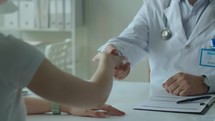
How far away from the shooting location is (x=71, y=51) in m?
3.79

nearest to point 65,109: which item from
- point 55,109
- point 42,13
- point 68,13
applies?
point 55,109

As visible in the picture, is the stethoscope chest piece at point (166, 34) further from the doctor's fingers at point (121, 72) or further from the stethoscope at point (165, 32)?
the doctor's fingers at point (121, 72)

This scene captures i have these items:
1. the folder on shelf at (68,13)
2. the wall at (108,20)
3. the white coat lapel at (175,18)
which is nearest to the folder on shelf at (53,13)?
the folder on shelf at (68,13)

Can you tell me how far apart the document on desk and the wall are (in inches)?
88.6

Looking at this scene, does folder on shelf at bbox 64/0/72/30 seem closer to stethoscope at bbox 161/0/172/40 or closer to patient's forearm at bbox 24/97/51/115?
stethoscope at bbox 161/0/172/40

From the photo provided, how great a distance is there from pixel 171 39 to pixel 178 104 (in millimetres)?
579

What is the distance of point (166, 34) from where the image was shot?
1.98 metres

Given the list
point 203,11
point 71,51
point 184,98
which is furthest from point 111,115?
point 71,51

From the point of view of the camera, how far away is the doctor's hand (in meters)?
1.61

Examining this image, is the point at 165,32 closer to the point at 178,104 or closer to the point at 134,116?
the point at 178,104

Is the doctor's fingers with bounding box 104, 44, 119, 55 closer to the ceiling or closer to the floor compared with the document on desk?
closer to the ceiling

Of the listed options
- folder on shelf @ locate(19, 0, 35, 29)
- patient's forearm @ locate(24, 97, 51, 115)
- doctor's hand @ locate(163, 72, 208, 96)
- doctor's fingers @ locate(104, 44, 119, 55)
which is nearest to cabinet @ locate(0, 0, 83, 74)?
folder on shelf @ locate(19, 0, 35, 29)

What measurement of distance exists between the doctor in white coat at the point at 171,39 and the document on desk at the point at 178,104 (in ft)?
0.73

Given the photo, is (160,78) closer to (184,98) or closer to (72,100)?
(184,98)
